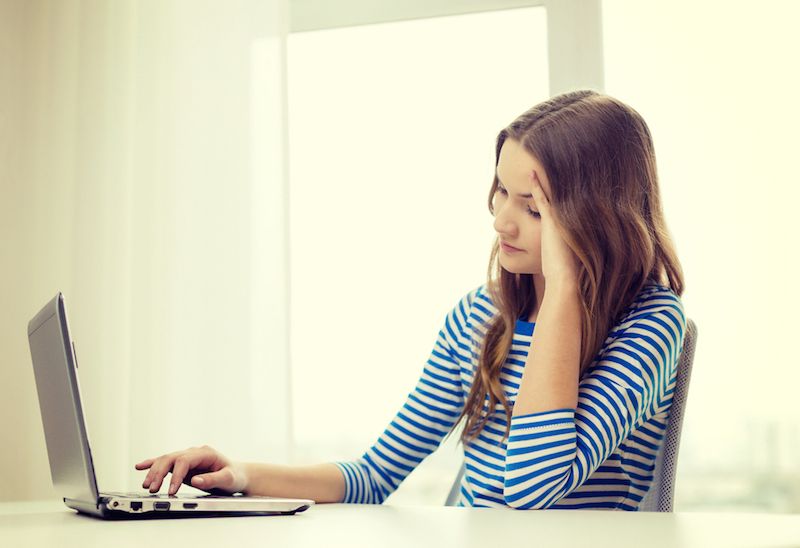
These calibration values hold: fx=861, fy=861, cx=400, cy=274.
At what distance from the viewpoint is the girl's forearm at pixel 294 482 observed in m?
1.18

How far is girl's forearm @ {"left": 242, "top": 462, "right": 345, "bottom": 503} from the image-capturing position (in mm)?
1184

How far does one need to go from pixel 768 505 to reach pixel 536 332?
100 centimetres

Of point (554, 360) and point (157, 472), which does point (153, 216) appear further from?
point (554, 360)

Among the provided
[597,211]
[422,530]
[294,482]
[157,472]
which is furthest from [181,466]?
[597,211]

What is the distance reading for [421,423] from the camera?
142 centimetres

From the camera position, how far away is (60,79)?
82.5 inches

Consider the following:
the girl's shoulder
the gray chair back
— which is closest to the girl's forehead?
the girl's shoulder

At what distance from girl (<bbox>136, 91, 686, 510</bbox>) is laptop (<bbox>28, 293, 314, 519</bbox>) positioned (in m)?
0.14

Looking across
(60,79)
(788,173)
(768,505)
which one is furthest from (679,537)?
(60,79)

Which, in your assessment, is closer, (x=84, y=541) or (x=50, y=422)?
(x=84, y=541)

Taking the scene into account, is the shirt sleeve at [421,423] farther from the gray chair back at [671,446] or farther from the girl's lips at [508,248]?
the gray chair back at [671,446]

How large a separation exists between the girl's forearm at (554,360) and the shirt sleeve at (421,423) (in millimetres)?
268

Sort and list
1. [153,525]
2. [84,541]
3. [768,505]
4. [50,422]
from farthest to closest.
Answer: [768,505] < [50,422] < [153,525] < [84,541]

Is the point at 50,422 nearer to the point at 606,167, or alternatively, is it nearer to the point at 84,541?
the point at 84,541
